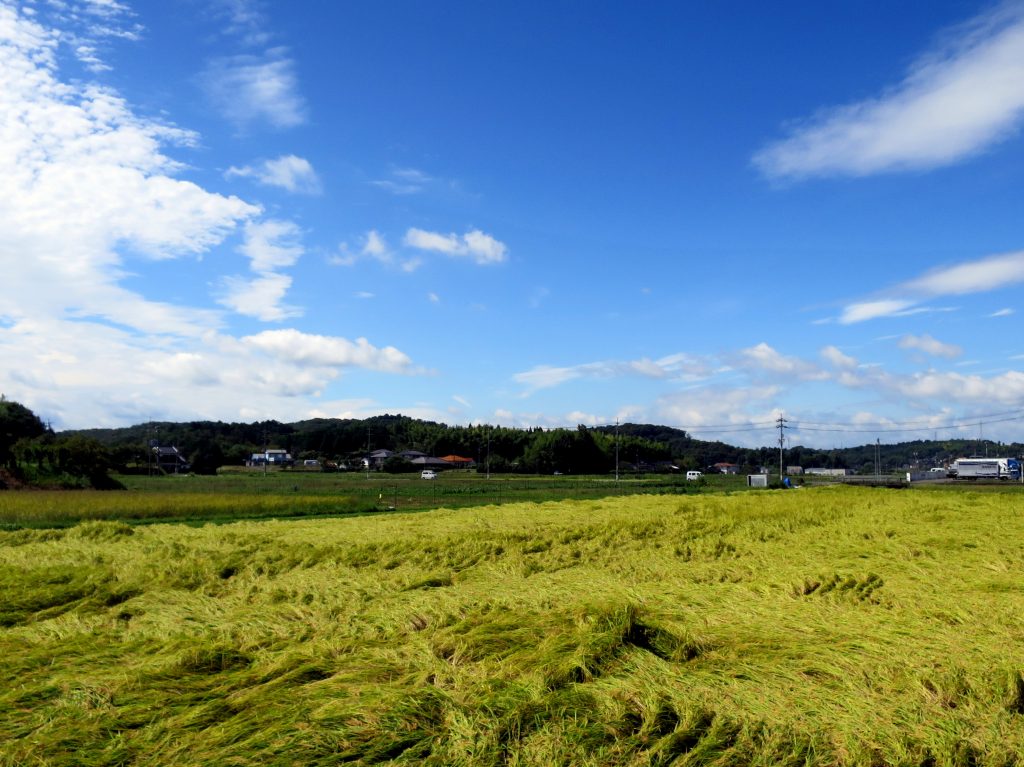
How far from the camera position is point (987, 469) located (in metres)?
74.9

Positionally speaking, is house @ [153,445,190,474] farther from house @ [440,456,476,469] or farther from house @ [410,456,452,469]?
house @ [440,456,476,469]

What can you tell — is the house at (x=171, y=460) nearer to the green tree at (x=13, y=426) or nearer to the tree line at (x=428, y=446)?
the tree line at (x=428, y=446)

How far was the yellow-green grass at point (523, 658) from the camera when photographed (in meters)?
3.76

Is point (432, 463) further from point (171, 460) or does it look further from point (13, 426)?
point (13, 426)

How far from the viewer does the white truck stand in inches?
2933

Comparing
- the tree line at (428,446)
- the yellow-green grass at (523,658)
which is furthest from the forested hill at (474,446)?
the yellow-green grass at (523,658)

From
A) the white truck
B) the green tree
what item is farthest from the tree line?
the white truck

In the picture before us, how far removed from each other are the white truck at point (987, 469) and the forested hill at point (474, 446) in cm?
4273

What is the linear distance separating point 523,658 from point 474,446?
139m

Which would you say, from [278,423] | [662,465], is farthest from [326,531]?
[278,423]

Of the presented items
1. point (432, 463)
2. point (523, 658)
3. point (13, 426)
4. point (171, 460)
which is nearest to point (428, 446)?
point (432, 463)

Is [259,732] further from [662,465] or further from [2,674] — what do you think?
[662,465]

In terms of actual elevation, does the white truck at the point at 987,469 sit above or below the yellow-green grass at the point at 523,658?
above

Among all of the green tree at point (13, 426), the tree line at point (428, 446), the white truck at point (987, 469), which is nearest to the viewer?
the green tree at point (13, 426)
